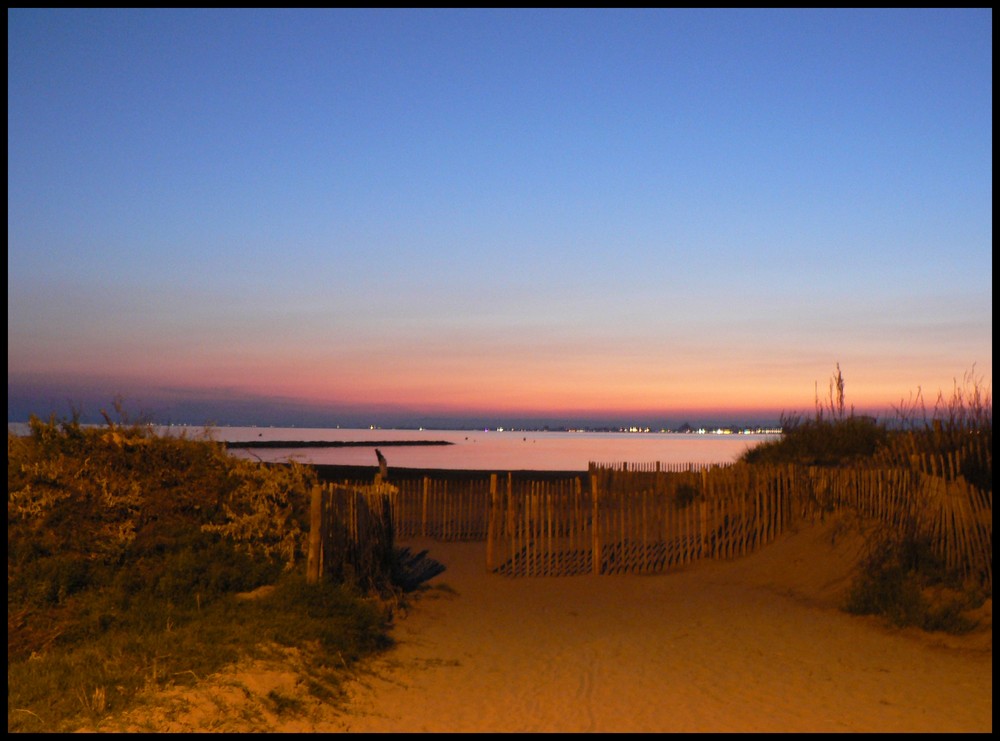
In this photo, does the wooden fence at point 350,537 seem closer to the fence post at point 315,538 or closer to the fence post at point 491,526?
the fence post at point 315,538

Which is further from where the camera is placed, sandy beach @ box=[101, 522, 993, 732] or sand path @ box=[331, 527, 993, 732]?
sand path @ box=[331, 527, 993, 732]

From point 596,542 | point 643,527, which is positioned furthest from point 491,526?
point 643,527

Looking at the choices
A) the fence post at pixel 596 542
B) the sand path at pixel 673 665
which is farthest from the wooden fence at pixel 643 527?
the sand path at pixel 673 665

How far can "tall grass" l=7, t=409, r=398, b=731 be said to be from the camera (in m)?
7.80

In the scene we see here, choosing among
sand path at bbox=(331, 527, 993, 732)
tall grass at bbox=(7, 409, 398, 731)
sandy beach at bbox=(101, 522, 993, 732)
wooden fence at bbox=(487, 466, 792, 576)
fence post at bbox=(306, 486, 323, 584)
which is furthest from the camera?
wooden fence at bbox=(487, 466, 792, 576)

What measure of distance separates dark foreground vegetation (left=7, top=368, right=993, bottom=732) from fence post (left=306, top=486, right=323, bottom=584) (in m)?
0.24

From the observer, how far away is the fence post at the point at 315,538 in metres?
11.0

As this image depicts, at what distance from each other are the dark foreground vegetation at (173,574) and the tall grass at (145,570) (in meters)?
0.02

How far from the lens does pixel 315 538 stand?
36.1ft

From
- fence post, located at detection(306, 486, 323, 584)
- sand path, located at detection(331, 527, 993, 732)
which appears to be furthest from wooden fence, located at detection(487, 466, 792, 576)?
fence post, located at detection(306, 486, 323, 584)

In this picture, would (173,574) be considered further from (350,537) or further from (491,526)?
(491,526)

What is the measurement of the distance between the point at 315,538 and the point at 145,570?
6.50ft

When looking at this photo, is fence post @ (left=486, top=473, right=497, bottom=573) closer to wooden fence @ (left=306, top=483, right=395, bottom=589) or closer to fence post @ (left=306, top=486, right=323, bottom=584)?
wooden fence @ (left=306, top=483, right=395, bottom=589)

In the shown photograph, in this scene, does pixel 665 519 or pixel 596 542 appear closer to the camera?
pixel 596 542
